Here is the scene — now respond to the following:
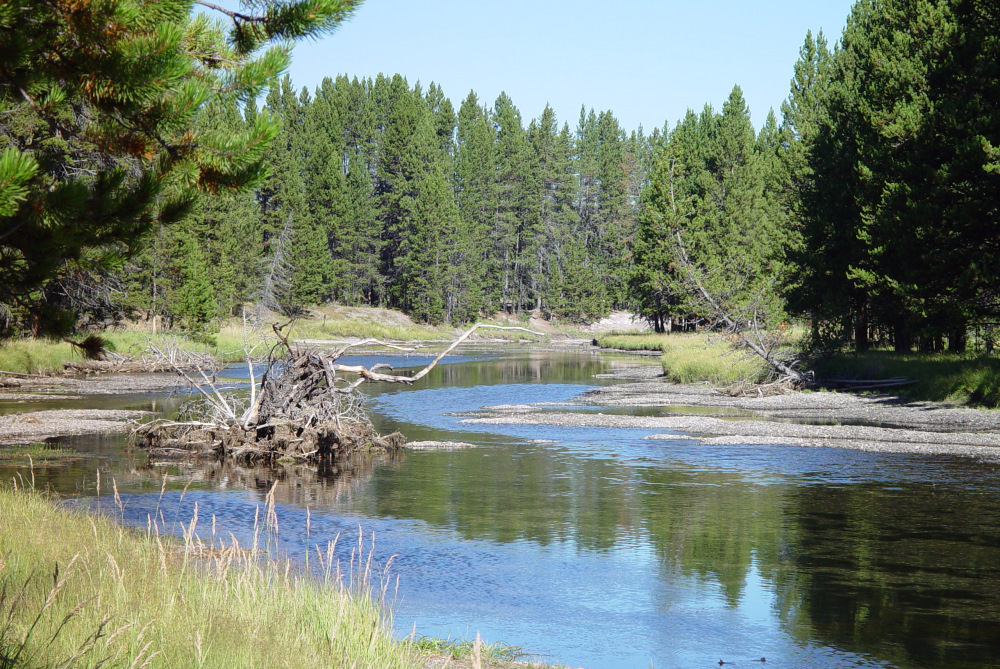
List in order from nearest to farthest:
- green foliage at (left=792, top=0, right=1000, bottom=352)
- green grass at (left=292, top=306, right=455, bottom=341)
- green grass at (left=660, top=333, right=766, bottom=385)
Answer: green foliage at (left=792, top=0, right=1000, bottom=352) → green grass at (left=660, top=333, right=766, bottom=385) → green grass at (left=292, top=306, right=455, bottom=341)

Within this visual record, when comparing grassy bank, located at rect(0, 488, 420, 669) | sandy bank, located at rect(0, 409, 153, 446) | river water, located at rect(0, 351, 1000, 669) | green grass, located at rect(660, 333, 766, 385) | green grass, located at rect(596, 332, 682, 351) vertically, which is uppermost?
green grass, located at rect(596, 332, 682, 351)

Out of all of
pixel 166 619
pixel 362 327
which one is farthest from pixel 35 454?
pixel 362 327

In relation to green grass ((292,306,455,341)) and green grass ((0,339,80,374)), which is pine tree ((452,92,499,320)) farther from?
green grass ((0,339,80,374))

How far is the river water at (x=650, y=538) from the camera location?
10445 millimetres

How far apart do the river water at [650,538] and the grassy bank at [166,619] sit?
158 cm

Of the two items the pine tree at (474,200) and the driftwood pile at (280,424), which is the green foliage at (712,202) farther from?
the driftwood pile at (280,424)

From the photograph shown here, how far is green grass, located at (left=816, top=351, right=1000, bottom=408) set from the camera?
29.8 metres

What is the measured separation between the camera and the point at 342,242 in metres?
92.9

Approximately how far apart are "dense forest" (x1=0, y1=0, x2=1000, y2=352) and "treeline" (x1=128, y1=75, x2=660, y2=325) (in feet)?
1.01

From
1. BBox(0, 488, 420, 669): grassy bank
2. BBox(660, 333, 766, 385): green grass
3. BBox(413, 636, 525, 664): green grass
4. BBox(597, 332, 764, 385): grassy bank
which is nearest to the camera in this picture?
BBox(0, 488, 420, 669): grassy bank

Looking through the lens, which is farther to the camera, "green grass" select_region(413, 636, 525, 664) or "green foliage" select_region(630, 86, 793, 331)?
"green foliage" select_region(630, 86, 793, 331)

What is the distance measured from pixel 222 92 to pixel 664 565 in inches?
347

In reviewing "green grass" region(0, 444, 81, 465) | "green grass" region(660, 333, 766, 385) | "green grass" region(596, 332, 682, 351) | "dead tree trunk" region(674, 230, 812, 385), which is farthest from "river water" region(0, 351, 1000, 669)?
"green grass" region(596, 332, 682, 351)

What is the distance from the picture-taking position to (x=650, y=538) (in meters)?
15.2
